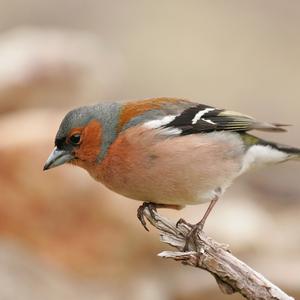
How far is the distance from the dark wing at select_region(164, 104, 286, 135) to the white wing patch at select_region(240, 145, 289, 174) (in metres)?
0.22

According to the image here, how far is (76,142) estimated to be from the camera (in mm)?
7723

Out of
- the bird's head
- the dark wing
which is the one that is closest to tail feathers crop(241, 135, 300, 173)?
the dark wing

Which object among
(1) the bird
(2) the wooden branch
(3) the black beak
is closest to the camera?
(2) the wooden branch

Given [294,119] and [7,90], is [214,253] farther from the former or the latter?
[294,119]

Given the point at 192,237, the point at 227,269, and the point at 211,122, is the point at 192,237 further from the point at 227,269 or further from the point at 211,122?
the point at 211,122

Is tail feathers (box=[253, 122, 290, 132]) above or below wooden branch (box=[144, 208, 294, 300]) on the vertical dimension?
above

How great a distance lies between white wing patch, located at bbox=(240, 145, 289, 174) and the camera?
830cm

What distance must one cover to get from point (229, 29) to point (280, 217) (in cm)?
821

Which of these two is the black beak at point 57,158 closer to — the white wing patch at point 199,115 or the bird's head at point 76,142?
the bird's head at point 76,142

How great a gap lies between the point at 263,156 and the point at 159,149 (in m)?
1.22

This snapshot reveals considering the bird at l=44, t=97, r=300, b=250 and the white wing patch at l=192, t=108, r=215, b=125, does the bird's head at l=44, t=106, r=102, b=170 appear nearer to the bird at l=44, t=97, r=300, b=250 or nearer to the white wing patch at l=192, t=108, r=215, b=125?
the bird at l=44, t=97, r=300, b=250

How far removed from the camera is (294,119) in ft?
56.6

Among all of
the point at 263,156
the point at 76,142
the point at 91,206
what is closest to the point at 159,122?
the point at 76,142

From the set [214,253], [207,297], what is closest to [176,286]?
[207,297]
